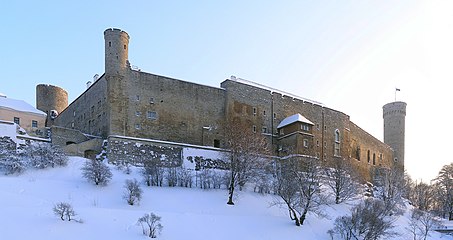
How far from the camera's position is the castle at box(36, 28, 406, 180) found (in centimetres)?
3641

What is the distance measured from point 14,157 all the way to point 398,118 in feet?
191

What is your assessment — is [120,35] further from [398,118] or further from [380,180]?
[398,118]

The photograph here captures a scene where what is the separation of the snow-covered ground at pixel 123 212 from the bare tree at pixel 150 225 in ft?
1.11

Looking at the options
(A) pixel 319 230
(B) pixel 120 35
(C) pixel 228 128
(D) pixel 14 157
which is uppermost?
(B) pixel 120 35

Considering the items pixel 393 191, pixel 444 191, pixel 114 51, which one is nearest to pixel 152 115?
pixel 114 51

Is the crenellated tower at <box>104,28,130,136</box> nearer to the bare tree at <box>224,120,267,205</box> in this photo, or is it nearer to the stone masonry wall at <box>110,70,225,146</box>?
the stone masonry wall at <box>110,70,225,146</box>

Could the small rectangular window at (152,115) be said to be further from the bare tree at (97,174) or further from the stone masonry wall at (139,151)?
the bare tree at (97,174)

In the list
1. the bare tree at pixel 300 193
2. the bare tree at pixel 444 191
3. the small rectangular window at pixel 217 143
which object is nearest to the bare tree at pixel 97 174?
the bare tree at pixel 300 193

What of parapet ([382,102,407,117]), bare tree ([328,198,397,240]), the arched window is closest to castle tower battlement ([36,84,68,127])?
the arched window

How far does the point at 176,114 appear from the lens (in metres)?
39.7

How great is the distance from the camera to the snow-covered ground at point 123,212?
19.6 meters

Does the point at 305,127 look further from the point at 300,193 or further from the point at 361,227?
the point at 361,227

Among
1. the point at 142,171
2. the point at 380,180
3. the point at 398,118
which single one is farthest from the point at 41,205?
the point at 398,118

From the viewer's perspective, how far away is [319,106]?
51188 mm
